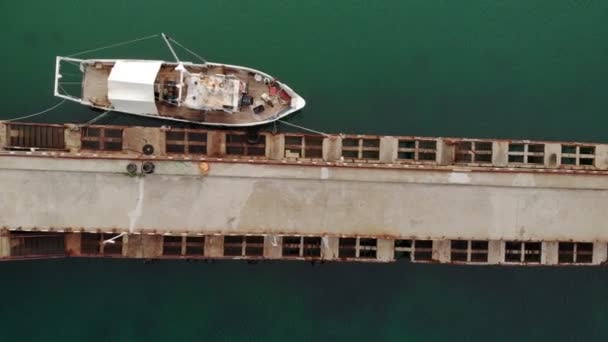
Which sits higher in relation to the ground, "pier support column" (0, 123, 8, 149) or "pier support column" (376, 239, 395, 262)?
"pier support column" (0, 123, 8, 149)

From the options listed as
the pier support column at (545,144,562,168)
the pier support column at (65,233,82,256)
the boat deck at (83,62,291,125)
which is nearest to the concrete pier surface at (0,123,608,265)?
the pier support column at (65,233,82,256)

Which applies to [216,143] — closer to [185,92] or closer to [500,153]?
[185,92]

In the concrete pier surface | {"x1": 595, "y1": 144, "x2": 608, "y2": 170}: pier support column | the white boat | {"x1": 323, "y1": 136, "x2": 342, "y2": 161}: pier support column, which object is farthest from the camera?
{"x1": 595, "y1": 144, "x2": 608, "y2": 170}: pier support column

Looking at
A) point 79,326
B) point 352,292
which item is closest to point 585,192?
point 352,292

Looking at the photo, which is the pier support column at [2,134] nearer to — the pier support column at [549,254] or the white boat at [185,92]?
the white boat at [185,92]

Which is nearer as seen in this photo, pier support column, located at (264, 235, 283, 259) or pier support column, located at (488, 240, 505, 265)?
pier support column, located at (264, 235, 283, 259)

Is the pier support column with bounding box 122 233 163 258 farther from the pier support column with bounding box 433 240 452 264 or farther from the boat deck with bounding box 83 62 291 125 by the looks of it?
the pier support column with bounding box 433 240 452 264

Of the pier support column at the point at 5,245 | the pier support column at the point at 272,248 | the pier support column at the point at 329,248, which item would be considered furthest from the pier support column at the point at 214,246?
the pier support column at the point at 5,245
